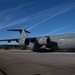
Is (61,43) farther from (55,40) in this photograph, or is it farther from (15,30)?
(15,30)

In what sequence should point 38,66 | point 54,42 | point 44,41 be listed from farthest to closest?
1. point 54,42
2. point 44,41
3. point 38,66

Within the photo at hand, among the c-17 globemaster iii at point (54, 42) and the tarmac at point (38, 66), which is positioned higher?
the c-17 globemaster iii at point (54, 42)

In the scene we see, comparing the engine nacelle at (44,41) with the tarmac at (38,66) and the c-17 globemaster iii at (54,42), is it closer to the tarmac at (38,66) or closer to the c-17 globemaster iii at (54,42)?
the c-17 globemaster iii at (54,42)

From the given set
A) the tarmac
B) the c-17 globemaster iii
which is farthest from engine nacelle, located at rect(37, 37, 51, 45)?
the tarmac

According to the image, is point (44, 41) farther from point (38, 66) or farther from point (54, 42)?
point (38, 66)

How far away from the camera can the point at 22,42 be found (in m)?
36.7

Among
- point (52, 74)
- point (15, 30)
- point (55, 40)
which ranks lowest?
point (52, 74)

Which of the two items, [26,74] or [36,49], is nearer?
[26,74]

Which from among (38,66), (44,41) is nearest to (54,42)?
(44,41)

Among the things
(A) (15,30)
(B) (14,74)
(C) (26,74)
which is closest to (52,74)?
(C) (26,74)

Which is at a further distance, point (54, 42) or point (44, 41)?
point (54, 42)

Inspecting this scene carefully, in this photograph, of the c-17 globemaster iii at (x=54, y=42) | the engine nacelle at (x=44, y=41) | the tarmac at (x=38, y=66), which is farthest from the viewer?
the engine nacelle at (x=44, y=41)

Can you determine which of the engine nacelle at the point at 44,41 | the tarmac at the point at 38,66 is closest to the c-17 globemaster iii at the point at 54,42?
the engine nacelle at the point at 44,41

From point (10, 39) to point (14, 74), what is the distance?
114 ft
